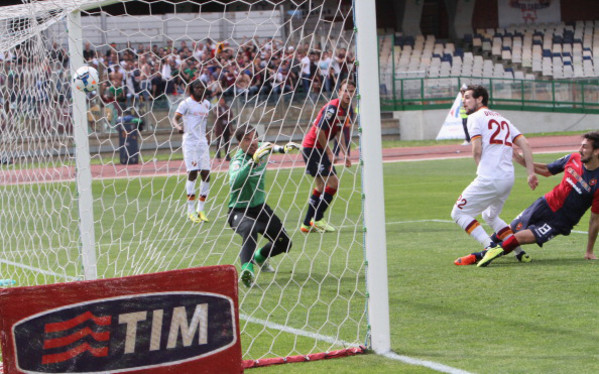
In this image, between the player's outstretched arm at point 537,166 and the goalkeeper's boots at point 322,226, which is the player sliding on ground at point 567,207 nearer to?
the player's outstretched arm at point 537,166

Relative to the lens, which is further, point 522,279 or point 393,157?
point 393,157

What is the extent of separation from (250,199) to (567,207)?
A: 3.19 metres

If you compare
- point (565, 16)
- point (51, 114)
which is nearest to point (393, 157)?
point (51, 114)

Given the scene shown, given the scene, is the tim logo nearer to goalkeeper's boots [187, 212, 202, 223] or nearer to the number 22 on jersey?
the number 22 on jersey

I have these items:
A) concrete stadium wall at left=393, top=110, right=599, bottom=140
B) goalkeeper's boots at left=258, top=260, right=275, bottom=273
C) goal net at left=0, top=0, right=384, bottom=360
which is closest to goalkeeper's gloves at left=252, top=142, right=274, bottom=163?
goal net at left=0, top=0, right=384, bottom=360

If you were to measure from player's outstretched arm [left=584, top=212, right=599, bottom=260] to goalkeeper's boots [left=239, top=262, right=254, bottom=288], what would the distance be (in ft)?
11.3

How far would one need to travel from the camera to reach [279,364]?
5781mm

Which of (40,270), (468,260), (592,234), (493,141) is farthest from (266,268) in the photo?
(592,234)

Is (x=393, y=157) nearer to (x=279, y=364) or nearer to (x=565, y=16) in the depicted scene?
(x=279, y=364)

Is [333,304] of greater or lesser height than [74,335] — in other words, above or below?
below

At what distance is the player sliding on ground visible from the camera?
892 centimetres

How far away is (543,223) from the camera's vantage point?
9102 millimetres

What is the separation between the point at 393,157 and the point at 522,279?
62.9 feet

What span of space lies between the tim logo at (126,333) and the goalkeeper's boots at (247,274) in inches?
118
